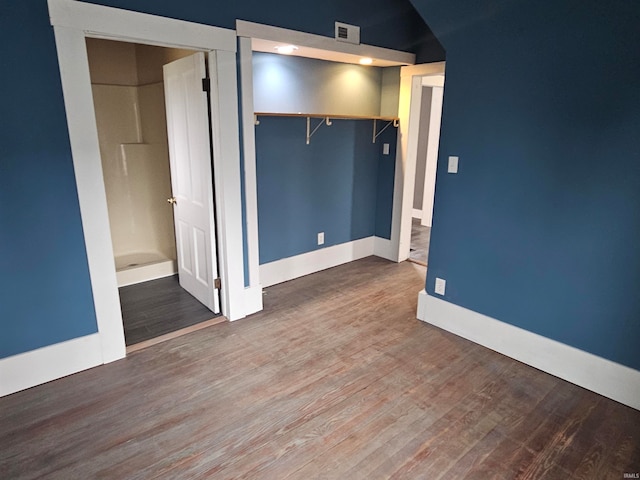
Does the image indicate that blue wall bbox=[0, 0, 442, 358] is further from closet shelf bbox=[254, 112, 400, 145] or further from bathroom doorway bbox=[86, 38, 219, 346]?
bathroom doorway bbox=[86, 38, 219, 346]

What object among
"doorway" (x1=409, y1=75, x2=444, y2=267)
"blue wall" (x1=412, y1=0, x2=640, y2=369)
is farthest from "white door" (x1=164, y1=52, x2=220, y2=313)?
"doorway" (x1=409, y1=75, x2=444, y2=267)

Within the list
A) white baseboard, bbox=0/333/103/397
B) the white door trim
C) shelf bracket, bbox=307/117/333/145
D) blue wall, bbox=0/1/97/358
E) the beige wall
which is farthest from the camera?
the beige wall

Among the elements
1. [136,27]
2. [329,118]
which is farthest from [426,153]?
[136,27]

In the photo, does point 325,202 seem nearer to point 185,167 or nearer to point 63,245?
point 185,167

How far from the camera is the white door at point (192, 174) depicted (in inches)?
120

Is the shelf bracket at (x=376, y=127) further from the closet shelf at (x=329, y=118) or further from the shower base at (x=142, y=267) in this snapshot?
the shower base at (x=142, y=267)

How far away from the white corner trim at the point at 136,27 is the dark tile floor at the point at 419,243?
10.4 ft

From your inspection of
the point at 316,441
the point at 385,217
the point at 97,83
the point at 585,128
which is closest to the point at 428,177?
the point at 385,217

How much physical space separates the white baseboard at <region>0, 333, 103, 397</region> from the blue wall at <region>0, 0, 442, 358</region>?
0.16 ft

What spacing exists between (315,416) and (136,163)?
360 cm

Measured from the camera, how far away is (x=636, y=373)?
7.68 feet

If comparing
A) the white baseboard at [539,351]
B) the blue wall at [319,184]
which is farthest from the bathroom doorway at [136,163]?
the white baseboard at [539,351]

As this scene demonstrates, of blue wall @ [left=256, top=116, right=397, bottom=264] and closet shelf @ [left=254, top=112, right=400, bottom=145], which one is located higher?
closet shelf @ [left=254, top=112, right=400, bottom=145]

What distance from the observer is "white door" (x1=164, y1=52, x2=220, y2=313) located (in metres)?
3.04
